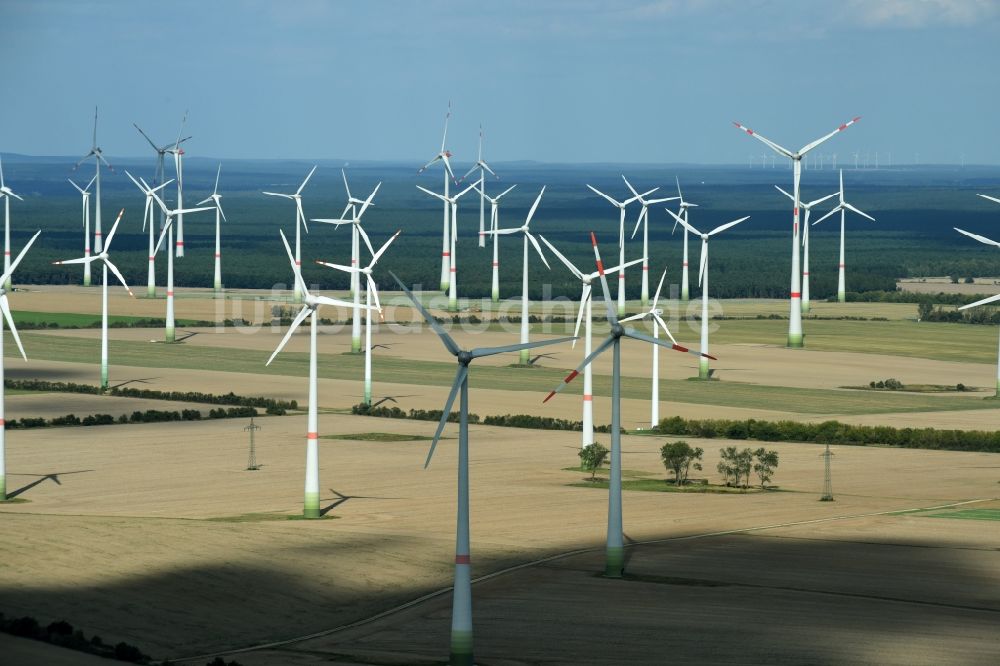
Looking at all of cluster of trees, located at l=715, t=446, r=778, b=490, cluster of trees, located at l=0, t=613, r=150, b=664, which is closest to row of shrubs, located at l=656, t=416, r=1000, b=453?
cluster of trees, located at l=715, t=446, r=778, b=490

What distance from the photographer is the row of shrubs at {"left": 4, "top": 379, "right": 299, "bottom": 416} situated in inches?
3829

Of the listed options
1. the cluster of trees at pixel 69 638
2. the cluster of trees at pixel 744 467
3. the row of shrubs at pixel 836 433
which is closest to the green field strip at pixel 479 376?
the row of shrubs at pixel 836 433

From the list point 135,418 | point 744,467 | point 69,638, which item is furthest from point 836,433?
point 69,638

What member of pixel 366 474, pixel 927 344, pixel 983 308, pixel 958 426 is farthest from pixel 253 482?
pixel 983 308

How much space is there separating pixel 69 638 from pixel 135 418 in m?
50.0

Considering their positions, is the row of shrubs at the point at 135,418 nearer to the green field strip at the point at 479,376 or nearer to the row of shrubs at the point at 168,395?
the row of shrubs at the point at 168,395

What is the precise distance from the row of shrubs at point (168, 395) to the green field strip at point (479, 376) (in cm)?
1202

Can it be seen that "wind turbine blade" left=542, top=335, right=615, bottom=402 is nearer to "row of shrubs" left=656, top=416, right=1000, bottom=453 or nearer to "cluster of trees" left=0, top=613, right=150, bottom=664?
"cluster of trees" left=0, top=613, right=150, bottom=664

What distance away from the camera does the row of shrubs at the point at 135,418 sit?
3430 inches

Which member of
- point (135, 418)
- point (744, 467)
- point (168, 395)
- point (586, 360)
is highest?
point (586, 360)

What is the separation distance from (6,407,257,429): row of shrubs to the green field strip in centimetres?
1417

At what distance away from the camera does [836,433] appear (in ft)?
277

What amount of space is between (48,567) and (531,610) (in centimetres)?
1423

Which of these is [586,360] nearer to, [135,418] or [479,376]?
[135,418]
